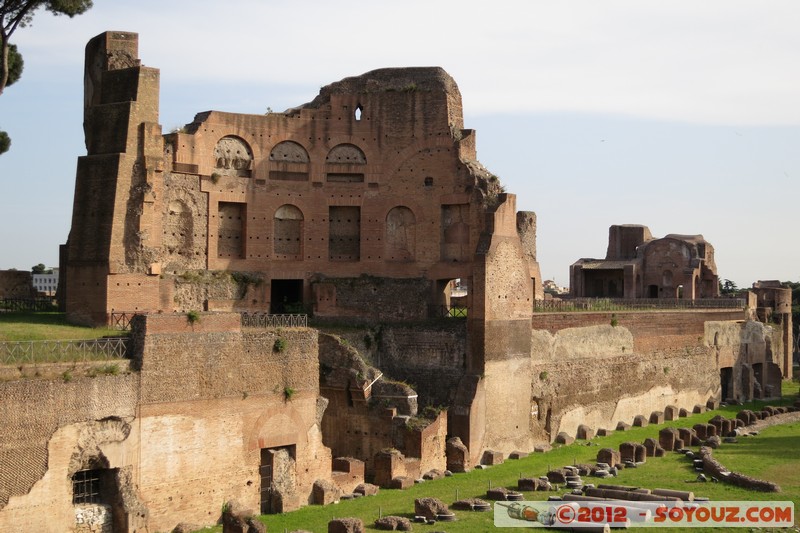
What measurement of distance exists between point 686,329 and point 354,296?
14.0 meters

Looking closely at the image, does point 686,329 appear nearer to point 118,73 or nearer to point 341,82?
point 341,82

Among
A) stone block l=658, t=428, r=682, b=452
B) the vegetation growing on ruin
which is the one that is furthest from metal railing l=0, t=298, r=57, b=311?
stone block l=658, t=428, r=682, b=452

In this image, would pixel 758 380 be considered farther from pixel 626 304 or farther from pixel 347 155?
pixel 347 155

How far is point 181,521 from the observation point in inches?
763

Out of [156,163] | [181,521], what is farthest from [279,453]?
[156,163]

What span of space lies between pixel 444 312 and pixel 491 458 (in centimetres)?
600

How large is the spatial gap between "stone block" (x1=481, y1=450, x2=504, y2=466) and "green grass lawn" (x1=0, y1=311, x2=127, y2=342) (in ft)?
31.9

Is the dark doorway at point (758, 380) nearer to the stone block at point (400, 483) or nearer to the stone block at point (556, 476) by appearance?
the stone block at point (556, 476)

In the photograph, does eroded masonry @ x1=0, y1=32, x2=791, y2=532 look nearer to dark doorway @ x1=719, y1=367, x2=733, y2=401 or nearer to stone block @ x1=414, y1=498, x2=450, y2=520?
stone block @ x1=414, y1=498, x2=450, y2=520

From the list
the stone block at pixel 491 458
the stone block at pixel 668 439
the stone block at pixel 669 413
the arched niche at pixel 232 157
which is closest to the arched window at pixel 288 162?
the arched niche at pixel 232 157

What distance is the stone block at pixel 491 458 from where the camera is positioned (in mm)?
25962

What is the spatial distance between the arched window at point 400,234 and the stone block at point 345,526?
45.1ft

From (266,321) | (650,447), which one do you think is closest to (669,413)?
(650,447)

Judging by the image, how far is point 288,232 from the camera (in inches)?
1187
